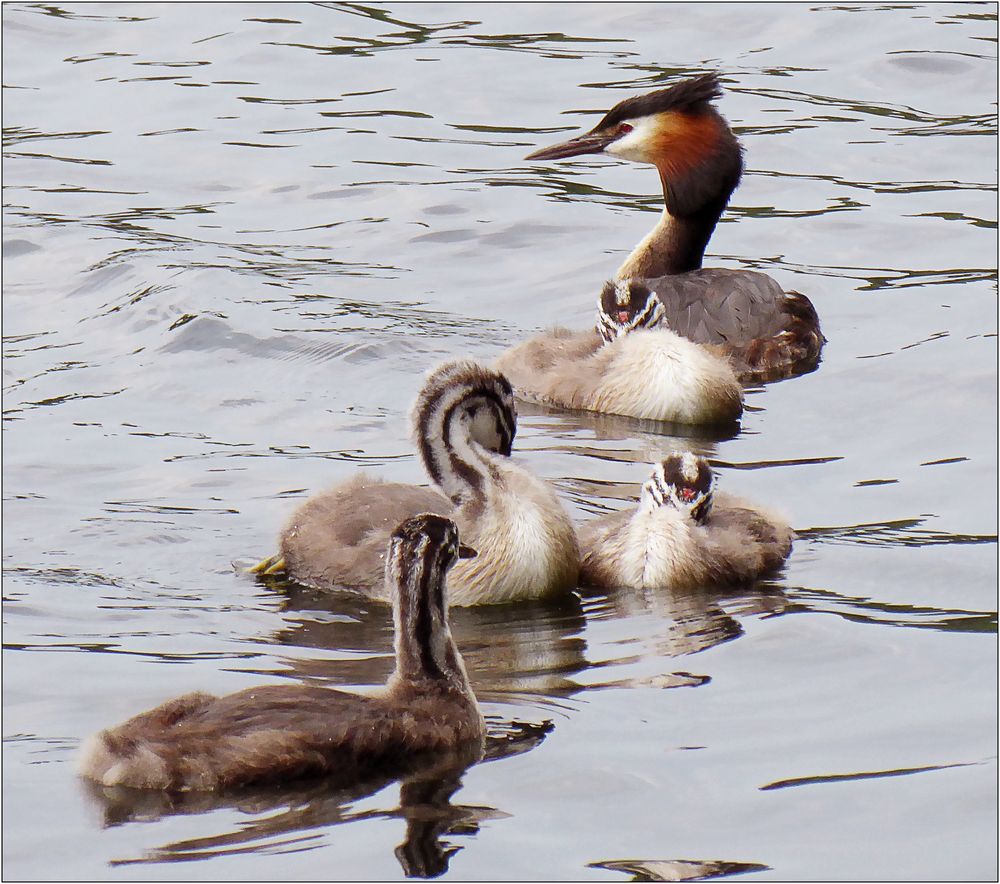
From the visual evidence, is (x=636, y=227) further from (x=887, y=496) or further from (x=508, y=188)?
(x=887, y=496)

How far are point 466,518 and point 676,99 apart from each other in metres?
5.71

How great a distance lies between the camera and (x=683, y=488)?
9.55m

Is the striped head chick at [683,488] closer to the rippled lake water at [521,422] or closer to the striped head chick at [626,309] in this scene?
the rippled lake water at [521,422]

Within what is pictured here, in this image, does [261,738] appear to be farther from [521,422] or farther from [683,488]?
[521,422]

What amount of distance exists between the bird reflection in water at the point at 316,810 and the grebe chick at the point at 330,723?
0.05 metres

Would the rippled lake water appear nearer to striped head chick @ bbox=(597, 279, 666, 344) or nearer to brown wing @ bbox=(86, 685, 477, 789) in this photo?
brown wing @ bbox=(86, 685, 477, 789)

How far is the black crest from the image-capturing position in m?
14.2

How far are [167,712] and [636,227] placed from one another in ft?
32.2

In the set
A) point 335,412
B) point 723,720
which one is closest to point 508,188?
point 335,412

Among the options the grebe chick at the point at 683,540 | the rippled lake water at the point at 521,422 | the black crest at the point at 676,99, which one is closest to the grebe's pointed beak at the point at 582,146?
the black crest at the point at 676,99

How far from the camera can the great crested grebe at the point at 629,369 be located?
40.3ft

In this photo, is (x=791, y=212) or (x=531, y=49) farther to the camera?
(x=531, y=49)

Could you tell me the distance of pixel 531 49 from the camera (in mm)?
21250

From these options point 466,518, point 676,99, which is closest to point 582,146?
point 676,99
